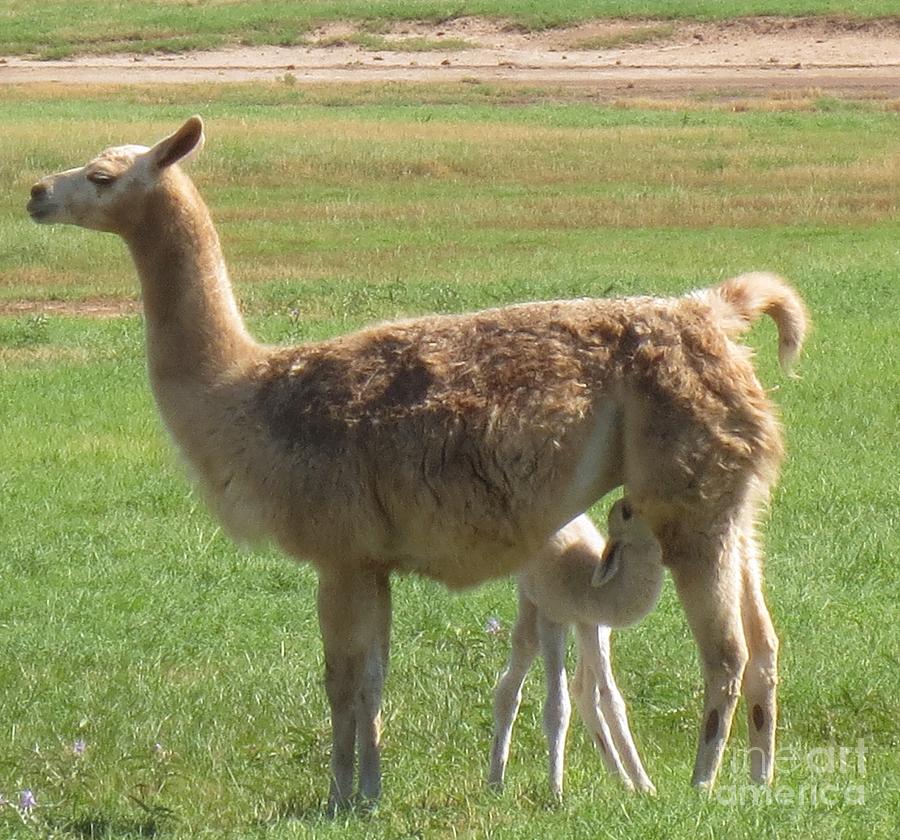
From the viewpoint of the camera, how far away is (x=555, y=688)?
611 centimetres

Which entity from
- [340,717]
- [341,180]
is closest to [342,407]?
[340,717]

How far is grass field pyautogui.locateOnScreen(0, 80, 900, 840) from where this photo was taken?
5.82m

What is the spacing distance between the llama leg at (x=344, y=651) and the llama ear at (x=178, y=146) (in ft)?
5.18

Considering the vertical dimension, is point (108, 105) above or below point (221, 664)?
below

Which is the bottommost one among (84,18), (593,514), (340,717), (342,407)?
(84,18)

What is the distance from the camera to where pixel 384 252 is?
2178cm

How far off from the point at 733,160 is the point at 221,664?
75.4 feet

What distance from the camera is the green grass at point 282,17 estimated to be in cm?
5875

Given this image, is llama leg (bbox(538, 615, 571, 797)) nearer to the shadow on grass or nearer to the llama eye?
the shadow on grass

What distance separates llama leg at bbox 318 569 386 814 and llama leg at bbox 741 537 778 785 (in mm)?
1312

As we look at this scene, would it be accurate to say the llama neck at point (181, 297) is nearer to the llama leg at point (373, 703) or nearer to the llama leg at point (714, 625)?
the llama leg at point (373, 703)

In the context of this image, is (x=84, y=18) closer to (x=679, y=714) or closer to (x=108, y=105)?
(x=108, y=105)

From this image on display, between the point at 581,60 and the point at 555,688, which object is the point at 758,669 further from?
the point at 581,60

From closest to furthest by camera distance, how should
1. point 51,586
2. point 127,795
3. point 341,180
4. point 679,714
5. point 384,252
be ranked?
point 127,795, point 679,714, point 51,586, point 384,252, point 341,180
